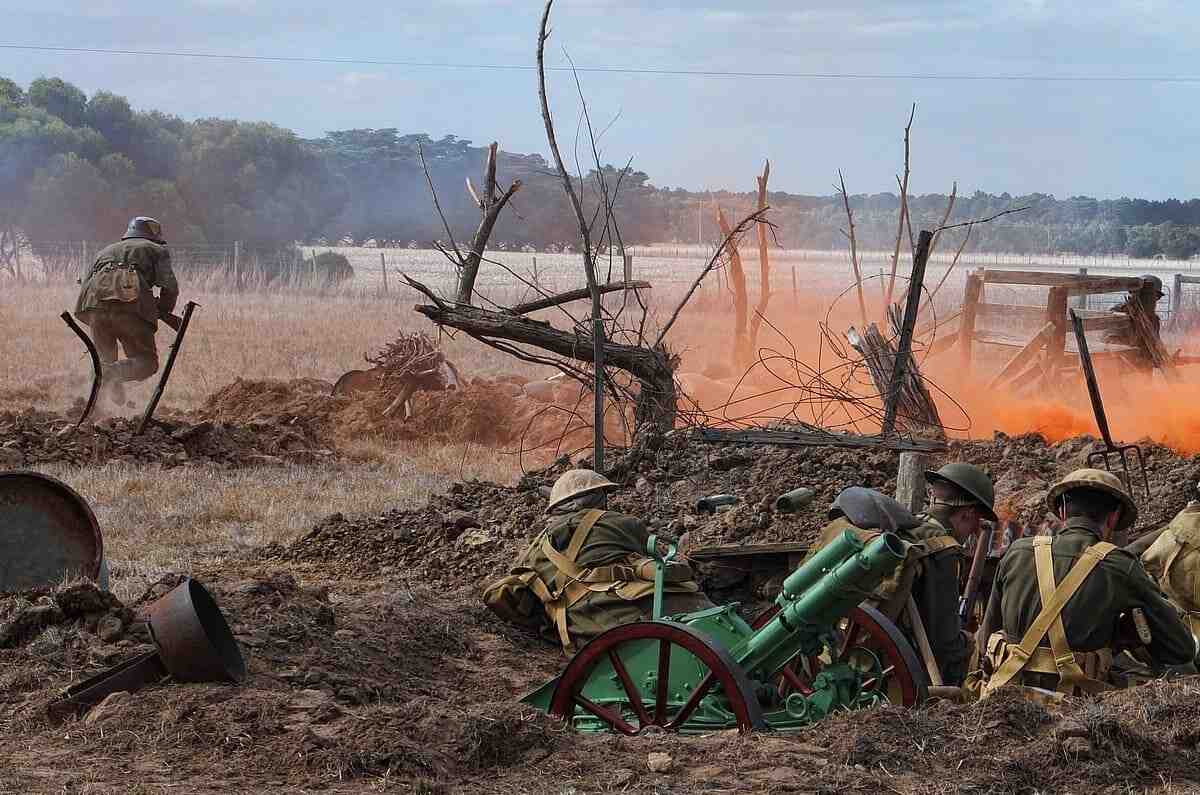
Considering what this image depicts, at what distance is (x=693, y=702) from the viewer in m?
4.93

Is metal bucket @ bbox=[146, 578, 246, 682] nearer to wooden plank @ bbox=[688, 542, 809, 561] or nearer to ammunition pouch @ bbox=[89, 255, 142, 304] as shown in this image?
wooden plank @ bbox=[688, 542, 809, 561]

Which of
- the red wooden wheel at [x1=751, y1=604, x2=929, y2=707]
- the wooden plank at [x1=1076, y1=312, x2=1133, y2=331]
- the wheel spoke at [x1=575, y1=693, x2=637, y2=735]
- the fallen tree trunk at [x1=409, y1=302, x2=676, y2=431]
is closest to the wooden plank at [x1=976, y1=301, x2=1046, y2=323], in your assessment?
the wooden plank at [x1=1076, y1=312, x2=1133, y2=331]

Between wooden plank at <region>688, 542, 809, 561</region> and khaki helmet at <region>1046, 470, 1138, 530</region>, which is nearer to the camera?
khaki helmet at <region>1046, 470, 1138, 530</region>

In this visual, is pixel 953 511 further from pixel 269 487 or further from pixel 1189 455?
pixel 269 487

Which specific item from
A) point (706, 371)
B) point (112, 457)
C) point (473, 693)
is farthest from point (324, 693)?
point (706, 371)

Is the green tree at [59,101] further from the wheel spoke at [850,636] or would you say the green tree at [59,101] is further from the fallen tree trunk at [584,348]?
the wheel spoke at [850,636]

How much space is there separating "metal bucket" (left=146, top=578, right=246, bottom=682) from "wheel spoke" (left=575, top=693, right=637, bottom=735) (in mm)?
1370

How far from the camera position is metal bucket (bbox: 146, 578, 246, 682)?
5.29 meters

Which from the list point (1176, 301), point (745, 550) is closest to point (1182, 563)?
point (745, 550)

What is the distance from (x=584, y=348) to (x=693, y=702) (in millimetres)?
5540

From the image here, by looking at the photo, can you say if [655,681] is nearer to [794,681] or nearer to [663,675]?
[663,675]

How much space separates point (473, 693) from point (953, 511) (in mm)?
2309

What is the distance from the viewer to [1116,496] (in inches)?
211

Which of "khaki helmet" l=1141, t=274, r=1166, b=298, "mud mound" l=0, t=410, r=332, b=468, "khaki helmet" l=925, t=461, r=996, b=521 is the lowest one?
"mud mound" l=0, t=410, r=332, b=468
